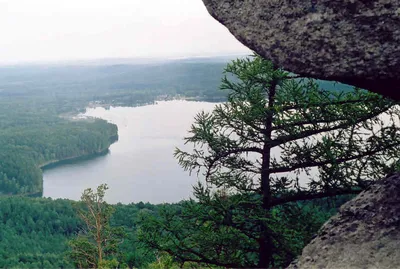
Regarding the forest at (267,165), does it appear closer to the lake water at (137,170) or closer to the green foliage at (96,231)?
the green foliage at (96,231)

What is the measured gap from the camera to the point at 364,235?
9.96 feet

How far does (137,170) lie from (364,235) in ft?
151

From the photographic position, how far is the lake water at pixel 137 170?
40.2 m

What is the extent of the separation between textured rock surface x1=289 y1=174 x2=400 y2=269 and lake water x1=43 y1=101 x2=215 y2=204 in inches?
958

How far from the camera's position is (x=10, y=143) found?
265 feet

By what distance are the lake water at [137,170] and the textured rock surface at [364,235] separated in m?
24.3

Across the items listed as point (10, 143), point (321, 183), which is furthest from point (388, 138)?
point (10, 143)

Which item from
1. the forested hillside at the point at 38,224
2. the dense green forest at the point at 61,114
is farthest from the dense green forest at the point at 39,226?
the dense green forest at the point at 61,114

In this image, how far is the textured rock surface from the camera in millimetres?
2812

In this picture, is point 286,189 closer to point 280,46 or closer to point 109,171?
point 280,46

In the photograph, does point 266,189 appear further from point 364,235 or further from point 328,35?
point 328,35

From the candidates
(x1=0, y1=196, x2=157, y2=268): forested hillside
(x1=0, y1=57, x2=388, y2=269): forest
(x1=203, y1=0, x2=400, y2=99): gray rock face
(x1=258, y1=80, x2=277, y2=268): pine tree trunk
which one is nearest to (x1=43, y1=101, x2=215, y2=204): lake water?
(x1=0, y1=196, x2=157, y2=268): forested hillside

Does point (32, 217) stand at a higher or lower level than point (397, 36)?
lower

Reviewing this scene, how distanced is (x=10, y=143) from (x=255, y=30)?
84771 millimetres
